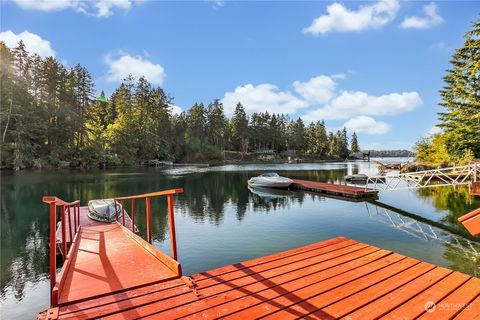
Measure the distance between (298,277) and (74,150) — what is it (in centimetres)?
7125

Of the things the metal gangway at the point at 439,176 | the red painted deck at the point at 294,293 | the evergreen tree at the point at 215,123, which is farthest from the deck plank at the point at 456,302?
the evergreen tree at the point at 215,123

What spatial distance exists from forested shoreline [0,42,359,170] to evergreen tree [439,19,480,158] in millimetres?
68179

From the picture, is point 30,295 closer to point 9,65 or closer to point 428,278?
point 428,278

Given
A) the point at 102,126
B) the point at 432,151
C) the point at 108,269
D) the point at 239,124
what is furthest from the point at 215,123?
the point at 108,269

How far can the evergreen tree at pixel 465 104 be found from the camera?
31.5 metres

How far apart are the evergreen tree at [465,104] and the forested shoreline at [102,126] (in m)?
68.2

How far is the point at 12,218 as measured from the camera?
659 inches

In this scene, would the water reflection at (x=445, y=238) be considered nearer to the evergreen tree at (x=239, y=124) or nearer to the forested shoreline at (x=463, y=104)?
the forested shoreline at (x=463, y=104)

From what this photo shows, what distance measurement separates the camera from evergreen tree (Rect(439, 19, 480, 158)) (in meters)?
31.5

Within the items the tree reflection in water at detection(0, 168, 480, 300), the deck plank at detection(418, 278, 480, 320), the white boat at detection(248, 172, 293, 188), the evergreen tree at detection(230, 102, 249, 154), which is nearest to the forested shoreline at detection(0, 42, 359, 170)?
the evergreen tree at detection(230, 102, 249, 154)

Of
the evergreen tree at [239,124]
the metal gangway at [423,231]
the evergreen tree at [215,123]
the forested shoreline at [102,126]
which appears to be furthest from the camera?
the evergreen tree at [239,124]

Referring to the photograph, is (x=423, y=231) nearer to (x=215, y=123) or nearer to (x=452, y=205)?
(x=452, y=205)

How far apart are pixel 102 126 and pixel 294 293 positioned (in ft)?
274

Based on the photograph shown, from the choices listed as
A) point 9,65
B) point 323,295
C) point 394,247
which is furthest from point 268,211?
point 9,65
